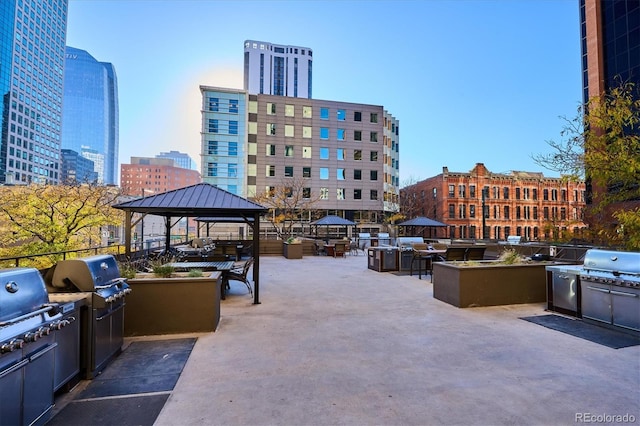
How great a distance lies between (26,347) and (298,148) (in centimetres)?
3763

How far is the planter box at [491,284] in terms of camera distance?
22.5 ft

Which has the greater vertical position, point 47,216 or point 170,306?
point 47,216

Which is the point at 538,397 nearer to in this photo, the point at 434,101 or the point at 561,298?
the point at 561,298

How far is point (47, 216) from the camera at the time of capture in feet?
55.0

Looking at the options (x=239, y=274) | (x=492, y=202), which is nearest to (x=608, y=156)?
(x=239, y=274)

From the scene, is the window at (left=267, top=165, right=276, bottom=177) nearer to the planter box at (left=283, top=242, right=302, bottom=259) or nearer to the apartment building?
the apartment building

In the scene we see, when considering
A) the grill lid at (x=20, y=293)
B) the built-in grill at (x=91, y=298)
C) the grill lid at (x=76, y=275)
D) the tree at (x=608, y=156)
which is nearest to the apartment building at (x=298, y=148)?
the tree at (x=608, y=156)

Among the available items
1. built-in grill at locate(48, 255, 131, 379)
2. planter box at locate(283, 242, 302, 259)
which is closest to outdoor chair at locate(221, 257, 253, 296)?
built-in grill at locate(48, 255, 131, 379)

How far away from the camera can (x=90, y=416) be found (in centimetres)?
278

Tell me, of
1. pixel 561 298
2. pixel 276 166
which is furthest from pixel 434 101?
pixel 561 298

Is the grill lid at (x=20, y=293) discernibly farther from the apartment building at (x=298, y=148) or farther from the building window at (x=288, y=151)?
the building window at (x=288, y=151)

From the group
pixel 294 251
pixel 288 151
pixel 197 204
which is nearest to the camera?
pixel 197 204

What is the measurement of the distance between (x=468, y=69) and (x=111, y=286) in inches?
2471

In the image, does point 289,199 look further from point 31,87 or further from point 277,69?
point 277,69
